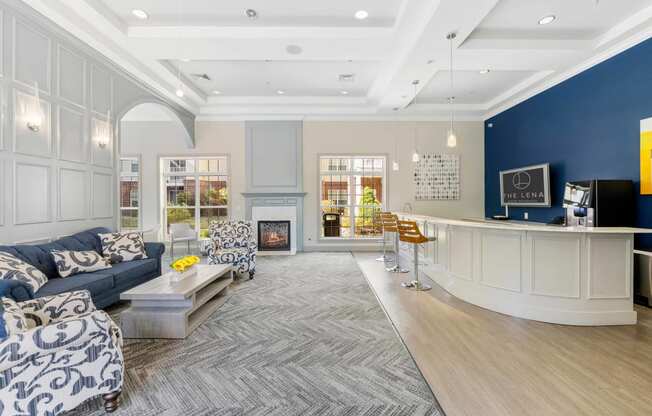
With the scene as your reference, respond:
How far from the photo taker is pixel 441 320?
324 cm

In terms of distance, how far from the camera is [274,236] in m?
7.47

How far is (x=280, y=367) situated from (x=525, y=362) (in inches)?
75.6

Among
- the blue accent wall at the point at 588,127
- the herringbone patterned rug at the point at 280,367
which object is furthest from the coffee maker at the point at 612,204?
the herringbone patterned rug at the point at 280,367

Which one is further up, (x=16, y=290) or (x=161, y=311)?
(x=16, y=290)

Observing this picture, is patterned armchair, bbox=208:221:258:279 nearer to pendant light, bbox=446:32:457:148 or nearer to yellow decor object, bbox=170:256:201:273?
yellow decor object, bbox=170:256:201:273

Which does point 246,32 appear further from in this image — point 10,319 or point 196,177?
point 196,177

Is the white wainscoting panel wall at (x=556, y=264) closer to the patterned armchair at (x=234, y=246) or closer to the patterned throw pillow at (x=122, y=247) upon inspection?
the patterned armchair at (x=234, y=246)

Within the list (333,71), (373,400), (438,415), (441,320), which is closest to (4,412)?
(373,400)

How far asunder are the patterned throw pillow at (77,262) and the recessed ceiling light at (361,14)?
4353mm

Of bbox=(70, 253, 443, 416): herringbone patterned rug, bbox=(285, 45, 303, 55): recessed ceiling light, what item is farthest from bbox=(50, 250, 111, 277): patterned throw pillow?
bbox=(285, 45, 303, 55): recessed ceiling light

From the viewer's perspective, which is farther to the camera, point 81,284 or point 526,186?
point 526,186

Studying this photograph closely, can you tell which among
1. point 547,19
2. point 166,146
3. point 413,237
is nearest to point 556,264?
point 413,237

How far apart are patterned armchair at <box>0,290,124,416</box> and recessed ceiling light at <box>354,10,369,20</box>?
13.3 ft

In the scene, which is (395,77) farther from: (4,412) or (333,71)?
(4,412)
